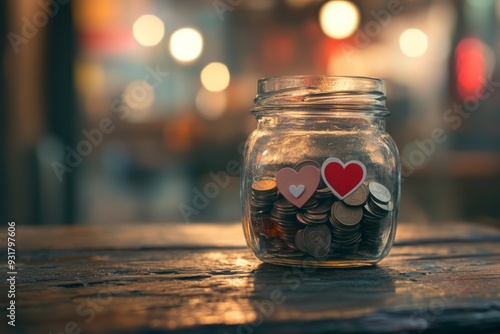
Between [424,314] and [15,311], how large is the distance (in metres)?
0.43

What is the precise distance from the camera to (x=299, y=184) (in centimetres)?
85

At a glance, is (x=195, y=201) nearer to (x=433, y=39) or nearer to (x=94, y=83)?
(x=94, y=83)

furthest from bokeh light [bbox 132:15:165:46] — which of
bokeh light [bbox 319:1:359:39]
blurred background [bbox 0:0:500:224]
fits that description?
bokeh light [bbox 319:1:359:39]

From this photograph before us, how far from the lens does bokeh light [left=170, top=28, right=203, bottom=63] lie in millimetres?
4523

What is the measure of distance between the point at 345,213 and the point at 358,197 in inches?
1.2

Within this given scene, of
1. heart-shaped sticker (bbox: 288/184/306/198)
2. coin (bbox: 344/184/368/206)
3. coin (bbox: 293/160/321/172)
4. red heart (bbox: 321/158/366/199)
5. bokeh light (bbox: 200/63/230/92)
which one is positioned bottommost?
coin (bbox: 344/184/368/206)

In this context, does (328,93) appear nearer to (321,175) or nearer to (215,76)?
(321,175)

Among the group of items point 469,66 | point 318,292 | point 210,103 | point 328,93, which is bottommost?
point 318,292

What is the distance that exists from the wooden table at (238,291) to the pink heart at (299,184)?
0.10 metres

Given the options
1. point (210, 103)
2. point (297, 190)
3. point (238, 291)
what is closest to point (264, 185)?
point (297, 190)

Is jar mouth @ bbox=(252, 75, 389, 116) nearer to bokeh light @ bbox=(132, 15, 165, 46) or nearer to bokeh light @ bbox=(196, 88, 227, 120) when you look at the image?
bokeh light @ bbox=(196, 88, 227, 120)

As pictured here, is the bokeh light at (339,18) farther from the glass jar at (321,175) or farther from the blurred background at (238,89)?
the glass jar at (321,175)

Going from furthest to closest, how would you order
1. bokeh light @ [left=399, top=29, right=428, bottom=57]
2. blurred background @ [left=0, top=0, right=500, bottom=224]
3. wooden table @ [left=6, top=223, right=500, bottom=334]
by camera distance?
A: bokeh light @ [left=399, top=29, right=428, bottom=57] → blurred background @ [left=0, top=0, right=500, bottom=224] → wooden table @ [left=6, top=223, right=500, bottom=334]

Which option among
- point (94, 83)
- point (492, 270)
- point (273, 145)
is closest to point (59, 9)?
point (94, 83)
